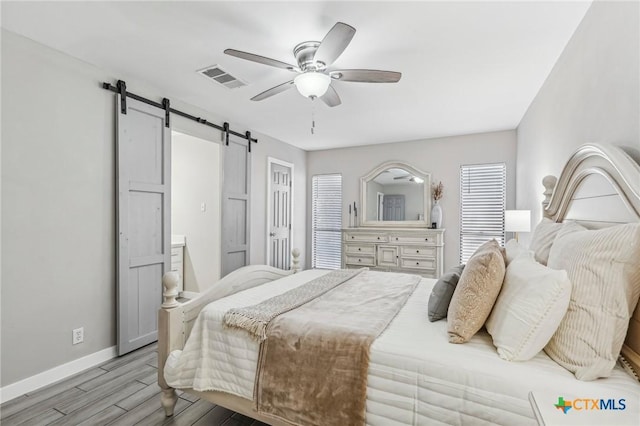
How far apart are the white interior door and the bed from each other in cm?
283

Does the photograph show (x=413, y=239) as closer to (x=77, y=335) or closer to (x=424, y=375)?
(x=424, y=375)

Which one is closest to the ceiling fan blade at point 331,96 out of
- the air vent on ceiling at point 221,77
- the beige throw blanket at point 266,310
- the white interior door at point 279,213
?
the air vent on ceiling at point 221,77

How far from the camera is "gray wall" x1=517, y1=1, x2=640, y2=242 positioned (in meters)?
1.38

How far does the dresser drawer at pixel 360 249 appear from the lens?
4816 mm

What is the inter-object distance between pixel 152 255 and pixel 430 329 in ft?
8.92

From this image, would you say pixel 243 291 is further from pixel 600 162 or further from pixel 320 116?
pixel 320 116

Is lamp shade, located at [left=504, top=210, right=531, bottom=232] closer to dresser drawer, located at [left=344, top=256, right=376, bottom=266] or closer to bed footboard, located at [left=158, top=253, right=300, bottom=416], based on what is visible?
dresser drawer, located at [left=344, top=256, right=376, bottom=266]

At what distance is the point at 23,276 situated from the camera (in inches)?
86.7

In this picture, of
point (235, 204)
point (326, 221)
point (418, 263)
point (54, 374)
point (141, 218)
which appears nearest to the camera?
Answer: point (54, 374)

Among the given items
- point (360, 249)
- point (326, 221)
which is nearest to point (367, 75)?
point (360, 249)

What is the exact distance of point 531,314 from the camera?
1185 mm

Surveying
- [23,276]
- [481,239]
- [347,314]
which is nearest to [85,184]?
[23,276]

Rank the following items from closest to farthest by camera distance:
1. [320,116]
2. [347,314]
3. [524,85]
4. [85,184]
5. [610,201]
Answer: [610,201]
[347,314]
[85,184]
[524,85]
[320,116]

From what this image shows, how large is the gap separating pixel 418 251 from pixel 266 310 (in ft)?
10.8
